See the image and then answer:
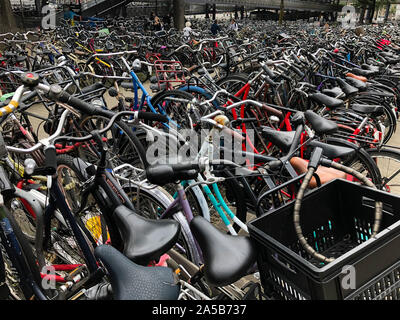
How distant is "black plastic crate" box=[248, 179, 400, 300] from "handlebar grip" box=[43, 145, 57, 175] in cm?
111

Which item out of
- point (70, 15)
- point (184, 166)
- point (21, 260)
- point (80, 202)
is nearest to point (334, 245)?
point (184, 166)

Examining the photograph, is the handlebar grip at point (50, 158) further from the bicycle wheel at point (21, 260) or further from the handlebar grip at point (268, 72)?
the handlebar grip at point (268, 72)

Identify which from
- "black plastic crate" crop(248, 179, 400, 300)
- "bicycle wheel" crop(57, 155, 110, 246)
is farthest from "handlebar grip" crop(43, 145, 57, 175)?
"black plastic crate" crop(248, 179, 400, 300)

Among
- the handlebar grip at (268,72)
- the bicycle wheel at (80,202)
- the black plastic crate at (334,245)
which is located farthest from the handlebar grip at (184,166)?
the handlebar grip at (268,72)

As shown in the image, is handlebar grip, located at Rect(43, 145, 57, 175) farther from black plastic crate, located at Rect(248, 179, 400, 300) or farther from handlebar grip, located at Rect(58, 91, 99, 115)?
black plastic crate, located at Rect(248, 179, 400, 300)

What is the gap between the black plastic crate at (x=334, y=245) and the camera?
1.08m

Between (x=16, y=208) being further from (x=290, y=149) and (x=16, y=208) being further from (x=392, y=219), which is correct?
(x=392, y=219)

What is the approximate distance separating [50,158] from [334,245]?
61.0 inches

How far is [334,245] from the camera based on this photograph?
1728 millimetres

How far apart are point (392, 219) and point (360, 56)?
7.79 m

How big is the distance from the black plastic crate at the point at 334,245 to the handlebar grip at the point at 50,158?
111 centimetres

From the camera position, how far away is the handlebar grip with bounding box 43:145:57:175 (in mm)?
1753
